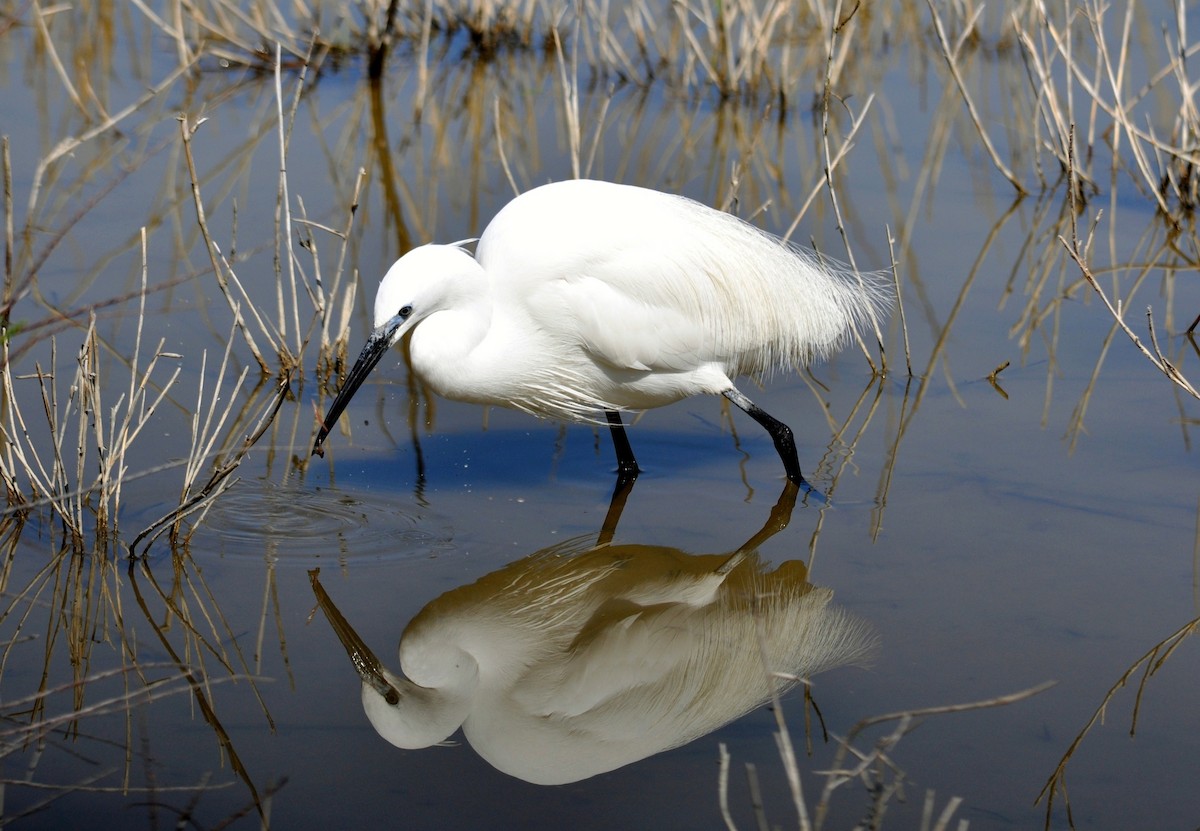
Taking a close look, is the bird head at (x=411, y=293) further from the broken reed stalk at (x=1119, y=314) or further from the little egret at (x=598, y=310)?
the broken reed stalk at (x=1119, y=314)

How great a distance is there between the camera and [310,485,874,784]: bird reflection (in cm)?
300

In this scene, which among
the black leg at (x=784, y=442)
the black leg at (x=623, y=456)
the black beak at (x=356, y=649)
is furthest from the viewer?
the black leg at (x=623, y=456)

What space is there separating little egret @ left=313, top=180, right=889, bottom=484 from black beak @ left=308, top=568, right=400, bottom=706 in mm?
523

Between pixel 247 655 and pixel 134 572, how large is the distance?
0.52 meters

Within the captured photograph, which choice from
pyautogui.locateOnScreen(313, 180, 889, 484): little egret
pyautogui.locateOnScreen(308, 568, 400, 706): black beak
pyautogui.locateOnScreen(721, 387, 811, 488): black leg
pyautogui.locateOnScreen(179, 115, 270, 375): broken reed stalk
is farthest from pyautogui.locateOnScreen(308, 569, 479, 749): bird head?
pyautogui.locateOnScreen(721, 387, 811, 488): black leg

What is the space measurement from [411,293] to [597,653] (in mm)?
1073

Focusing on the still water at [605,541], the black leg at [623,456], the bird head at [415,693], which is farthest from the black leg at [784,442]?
the bird head at [415,693]

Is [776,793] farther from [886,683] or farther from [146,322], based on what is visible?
[146,322]

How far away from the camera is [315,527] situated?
3.92 metres

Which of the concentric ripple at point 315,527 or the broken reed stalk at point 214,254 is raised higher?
the broken reed stalk at point 214,254

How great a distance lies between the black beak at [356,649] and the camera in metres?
3.13

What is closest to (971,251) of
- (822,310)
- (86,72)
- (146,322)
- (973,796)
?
(822,310)

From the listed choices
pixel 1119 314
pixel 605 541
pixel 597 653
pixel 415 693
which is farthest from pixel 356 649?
pixel 1119 314

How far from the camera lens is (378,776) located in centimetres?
278
